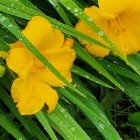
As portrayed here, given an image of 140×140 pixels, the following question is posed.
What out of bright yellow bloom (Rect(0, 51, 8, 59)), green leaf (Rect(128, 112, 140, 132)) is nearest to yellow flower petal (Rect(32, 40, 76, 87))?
bright yellow bloom (Rect(0, 51, 8, 59))

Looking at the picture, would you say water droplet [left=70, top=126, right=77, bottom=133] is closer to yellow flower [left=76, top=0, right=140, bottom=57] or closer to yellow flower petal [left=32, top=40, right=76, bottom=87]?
yellow flower petal [left=32, top=40, right=76, bottom=87]

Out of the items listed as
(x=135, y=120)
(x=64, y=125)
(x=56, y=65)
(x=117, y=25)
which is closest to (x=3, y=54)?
(x=56, y=65)

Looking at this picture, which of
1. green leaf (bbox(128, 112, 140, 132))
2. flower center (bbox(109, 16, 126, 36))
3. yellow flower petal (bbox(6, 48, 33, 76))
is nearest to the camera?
yellow flower petal (bbox(6, 48, 33, 76))

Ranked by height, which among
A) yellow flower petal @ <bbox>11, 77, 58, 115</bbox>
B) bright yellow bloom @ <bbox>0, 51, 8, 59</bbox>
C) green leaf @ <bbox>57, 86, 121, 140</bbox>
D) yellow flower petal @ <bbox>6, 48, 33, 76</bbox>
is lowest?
green leaf @ <bbox>57, 86, 121, 140</bbox>

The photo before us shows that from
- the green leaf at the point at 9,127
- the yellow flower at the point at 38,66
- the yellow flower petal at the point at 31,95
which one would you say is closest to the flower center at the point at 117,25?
the yellow flower at the point at 38,66

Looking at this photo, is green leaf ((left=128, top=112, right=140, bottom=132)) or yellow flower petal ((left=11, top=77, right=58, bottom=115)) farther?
green leaf ((left=128, top=112, right=140, bottom=132))

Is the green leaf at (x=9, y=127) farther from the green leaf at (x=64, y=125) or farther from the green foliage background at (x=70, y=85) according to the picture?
the green leaf at (x=64, y=125)

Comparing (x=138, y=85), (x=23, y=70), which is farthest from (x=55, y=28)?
(x=138, y=85)

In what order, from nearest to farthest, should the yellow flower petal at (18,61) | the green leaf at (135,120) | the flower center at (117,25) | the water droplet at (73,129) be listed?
the yellow flower petal at (18,61) → the water droplet at (73,129) → the flower center at (117,25) → the green leaf at (135,120)
